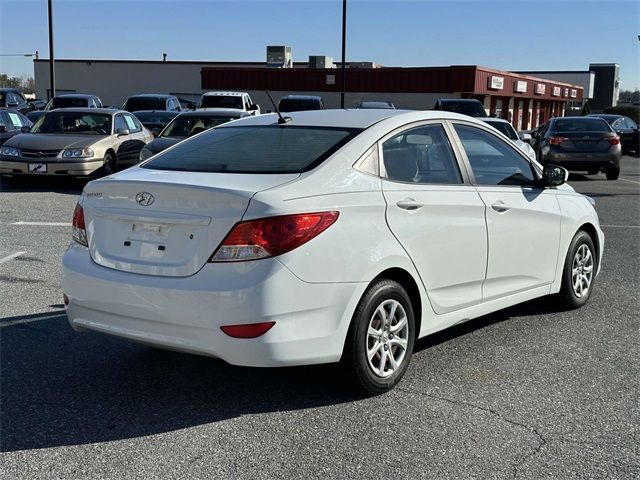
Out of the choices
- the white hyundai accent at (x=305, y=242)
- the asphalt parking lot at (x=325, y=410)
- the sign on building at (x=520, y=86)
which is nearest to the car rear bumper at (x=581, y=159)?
the asphalt parking lot at (x=325, y=410)

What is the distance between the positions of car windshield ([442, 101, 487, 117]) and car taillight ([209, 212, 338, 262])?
19.4 m

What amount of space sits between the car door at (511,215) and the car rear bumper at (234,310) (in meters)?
1.53

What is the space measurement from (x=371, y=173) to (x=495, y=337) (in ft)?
6.19

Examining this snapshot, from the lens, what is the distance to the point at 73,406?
4.19 metres

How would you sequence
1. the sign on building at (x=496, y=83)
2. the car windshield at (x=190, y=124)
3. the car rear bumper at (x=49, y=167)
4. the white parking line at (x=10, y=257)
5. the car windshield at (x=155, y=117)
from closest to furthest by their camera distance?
1. the white parking line at (x=10, y=257)
2. the car rear bumper at (x=49, y=167)
3. the car windshield at (x=190, y=124)
4. the car windshield at (x=155, y=117)
5. the sign on building at (x=496, y=83)

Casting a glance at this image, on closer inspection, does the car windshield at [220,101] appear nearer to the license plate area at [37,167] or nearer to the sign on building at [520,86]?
the license plate area at [37,167]

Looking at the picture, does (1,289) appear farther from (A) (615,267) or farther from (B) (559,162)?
(B) (559,162)

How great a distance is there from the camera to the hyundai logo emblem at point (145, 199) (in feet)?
13.5

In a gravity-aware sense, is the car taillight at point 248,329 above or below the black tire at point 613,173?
above

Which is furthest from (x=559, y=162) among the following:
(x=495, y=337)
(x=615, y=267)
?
(x=495, y=337)

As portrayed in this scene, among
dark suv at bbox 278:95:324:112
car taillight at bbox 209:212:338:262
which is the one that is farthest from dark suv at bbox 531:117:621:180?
car taillight at bbox 209:212:338:262

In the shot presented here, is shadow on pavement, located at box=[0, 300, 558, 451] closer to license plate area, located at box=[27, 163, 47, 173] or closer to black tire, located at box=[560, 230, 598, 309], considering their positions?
black tire, located at box=[560, 230, 598, 309]

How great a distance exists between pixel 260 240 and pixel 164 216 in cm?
58

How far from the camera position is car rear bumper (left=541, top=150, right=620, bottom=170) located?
18.1 meters
